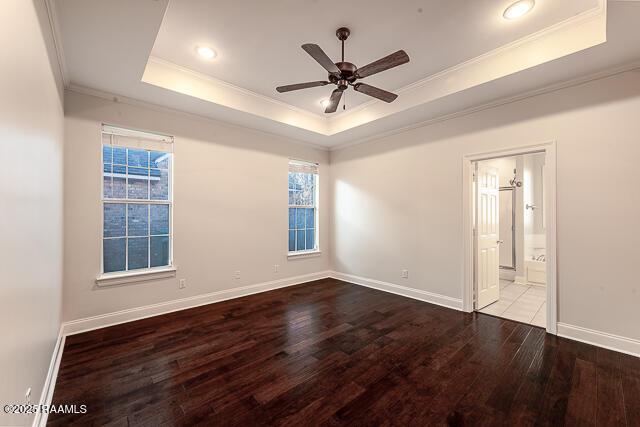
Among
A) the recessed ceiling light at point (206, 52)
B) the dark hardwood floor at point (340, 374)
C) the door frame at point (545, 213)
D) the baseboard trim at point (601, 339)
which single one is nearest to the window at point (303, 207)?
the dark hardwood floor at point (340, 374)

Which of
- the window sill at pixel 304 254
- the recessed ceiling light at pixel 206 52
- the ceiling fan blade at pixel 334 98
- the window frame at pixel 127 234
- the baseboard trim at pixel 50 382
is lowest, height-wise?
the baseboard trim at pixel 50 382

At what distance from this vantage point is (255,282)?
180 inches

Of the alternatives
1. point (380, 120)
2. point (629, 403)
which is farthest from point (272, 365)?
point (380, 120)

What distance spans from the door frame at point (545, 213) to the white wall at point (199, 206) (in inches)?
107

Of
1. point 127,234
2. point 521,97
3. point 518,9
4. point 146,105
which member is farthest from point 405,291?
point 146,105

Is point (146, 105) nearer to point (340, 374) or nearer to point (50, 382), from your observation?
point (50, 382)

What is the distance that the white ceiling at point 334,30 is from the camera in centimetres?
230

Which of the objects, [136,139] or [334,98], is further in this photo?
[136,139]

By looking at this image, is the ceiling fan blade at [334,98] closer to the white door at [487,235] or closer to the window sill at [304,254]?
the white door at [487,235]

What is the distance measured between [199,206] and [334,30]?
2836 millimetres

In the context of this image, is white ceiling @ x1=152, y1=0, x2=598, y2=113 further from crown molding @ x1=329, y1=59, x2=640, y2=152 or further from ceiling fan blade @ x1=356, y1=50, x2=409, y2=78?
crown molding @ x1=329, y1=59, x2=640, y2=152

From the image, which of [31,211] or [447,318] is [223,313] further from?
[447,318]

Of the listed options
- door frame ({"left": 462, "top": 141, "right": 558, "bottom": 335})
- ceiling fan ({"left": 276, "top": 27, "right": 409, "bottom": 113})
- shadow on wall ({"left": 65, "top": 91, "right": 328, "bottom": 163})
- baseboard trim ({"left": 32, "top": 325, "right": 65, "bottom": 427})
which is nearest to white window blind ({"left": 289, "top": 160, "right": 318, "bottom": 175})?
shadow on wall ({"left": 65, "top": 91, "right": 328, "bottom": 163})

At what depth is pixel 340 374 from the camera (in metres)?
2.28
